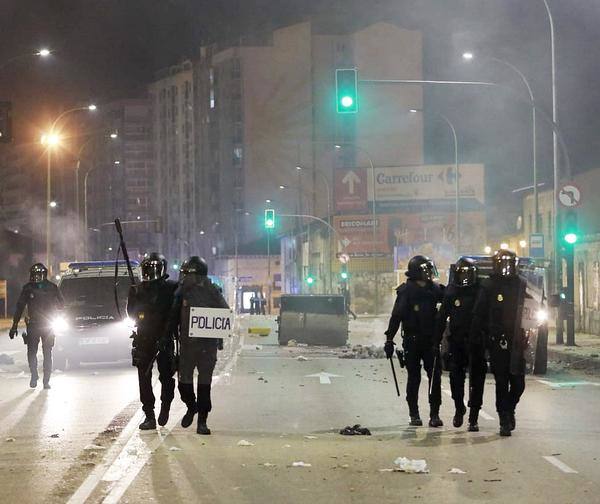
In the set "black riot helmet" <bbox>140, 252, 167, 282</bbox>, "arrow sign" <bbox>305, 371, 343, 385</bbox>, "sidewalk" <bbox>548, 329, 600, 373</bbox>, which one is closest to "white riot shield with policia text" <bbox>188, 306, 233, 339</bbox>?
"black riot helmet" <bbox>140, 252, 167, 282</bbox>

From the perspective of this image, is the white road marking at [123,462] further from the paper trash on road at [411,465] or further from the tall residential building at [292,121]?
the tall residential building at [292,121]

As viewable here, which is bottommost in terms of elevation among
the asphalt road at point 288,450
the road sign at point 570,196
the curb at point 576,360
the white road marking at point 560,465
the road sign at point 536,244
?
the curb at point 576,360

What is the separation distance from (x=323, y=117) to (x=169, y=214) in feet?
187

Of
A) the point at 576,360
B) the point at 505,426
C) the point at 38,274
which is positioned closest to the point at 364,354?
the point at 576,360

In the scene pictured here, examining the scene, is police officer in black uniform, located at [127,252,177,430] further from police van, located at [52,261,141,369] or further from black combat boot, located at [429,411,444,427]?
police van, located at [52,261,141,369]

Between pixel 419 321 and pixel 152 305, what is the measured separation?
286 centimetres

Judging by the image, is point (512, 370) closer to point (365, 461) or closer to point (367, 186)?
point (365, 461)

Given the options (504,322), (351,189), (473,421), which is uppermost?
(351,189)

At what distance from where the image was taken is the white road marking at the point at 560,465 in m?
9.38

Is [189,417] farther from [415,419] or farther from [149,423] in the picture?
[415,419]

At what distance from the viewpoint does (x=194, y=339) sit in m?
11.7

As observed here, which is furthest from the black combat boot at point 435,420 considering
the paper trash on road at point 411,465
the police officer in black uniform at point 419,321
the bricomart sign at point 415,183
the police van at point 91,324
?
the bricomart sign at point 415,183

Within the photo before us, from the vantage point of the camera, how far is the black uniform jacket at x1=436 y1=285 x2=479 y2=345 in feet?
39.5

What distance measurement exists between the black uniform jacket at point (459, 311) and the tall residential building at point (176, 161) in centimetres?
13435
